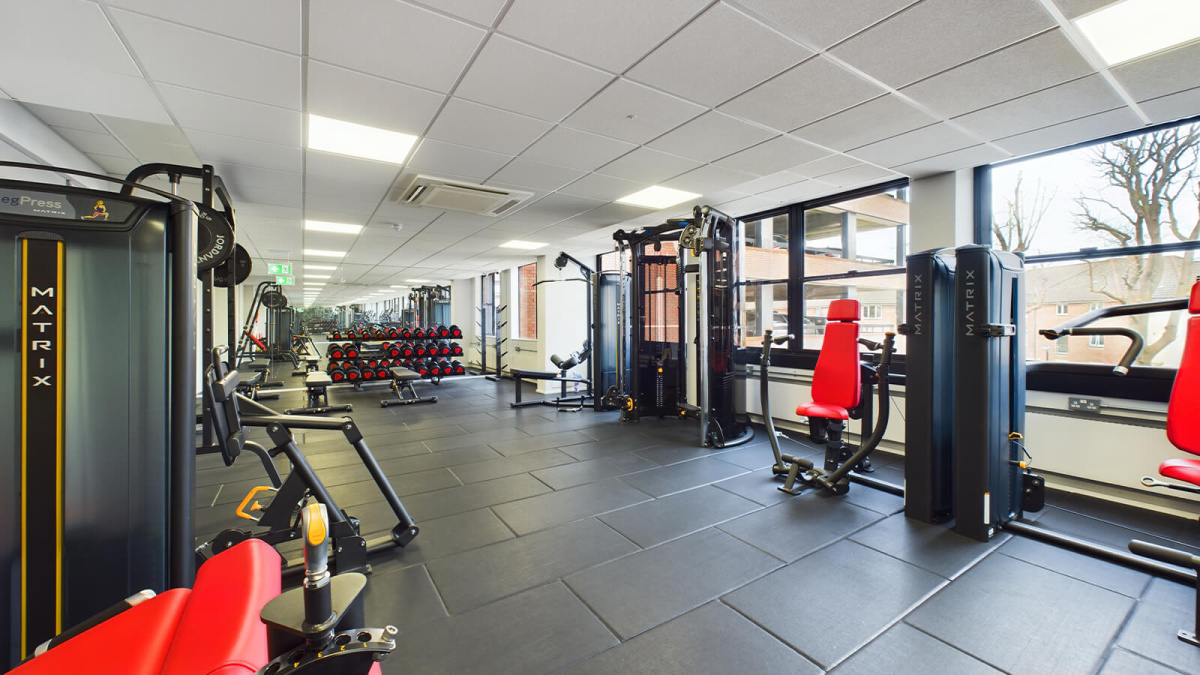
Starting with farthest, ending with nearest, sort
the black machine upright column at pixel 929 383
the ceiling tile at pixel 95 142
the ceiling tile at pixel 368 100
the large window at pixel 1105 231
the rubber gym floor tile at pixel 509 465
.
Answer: the rubber gym floor tile at pixel 509 465, the ceiling tile at pixel 95 142, the large window at pixel 1105 231, the black machine upright column at pixel 929 383, the ceiling tile at pixel 368 100

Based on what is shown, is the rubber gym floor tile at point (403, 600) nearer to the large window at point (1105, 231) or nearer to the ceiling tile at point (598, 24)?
the ceiling tile at point (598, 24)

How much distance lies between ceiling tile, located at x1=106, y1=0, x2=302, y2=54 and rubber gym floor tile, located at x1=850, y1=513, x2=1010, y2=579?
3811 mm

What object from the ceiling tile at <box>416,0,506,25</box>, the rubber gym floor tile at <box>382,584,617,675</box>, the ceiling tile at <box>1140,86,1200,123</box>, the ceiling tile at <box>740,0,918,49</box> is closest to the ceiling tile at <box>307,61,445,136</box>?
the ceiling tile at <box>416,0,506,25</box>

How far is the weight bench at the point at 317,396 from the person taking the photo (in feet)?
20.7

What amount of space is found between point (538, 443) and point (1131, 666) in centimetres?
410

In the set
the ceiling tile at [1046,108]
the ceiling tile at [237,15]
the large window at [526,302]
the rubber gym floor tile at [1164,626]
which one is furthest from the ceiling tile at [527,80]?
the large window at [526,302]

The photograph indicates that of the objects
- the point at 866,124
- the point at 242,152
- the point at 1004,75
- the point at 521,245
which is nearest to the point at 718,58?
the point at 866,124

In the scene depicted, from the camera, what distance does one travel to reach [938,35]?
2227 millimetres

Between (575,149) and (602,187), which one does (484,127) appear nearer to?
(575,149)

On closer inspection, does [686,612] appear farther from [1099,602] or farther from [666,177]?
[666,177]

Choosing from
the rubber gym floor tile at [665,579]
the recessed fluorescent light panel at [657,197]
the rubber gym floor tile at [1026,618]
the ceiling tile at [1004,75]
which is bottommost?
the rubber gym floor tile at [1026,618]

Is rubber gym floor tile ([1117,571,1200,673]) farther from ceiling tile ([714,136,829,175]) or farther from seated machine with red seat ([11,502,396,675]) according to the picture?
ceiling tile ([714,136,829,175])

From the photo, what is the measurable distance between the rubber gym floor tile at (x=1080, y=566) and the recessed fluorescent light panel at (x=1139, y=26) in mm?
2534

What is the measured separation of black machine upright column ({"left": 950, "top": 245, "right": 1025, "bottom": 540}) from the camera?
2727 mm
